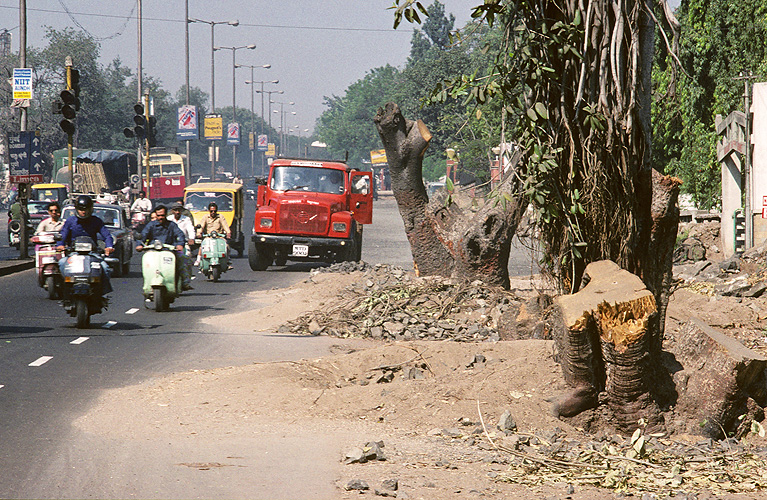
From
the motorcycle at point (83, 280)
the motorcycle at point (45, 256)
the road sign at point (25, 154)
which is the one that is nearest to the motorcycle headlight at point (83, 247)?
the motorcycle at point (83, 280)

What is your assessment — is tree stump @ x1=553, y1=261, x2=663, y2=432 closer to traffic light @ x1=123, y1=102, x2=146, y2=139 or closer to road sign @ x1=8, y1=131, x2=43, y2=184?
road sign @ x1=8, y1=131, x2=43, y2=184

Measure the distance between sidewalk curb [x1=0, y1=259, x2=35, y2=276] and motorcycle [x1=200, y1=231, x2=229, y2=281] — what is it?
4993 millimetres

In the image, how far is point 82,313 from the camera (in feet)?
39.7

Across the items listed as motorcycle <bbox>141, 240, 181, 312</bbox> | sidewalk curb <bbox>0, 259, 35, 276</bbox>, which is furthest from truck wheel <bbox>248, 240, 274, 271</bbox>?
motorcycle <bbox>141, 240, 181, 312</bbox>

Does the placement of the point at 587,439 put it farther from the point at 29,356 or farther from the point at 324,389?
the point at 29,356

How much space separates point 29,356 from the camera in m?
9.98

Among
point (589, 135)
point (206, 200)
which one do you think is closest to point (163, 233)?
point (589, 135)

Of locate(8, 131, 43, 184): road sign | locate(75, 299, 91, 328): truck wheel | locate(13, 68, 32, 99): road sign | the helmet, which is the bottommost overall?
locate(75, 299, 91, 328): truck wheel

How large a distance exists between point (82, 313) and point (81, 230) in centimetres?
124

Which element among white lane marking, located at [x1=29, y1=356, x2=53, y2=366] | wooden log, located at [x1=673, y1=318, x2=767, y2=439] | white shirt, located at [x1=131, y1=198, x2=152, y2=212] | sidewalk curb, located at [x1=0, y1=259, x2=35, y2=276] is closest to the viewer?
wooden log, located at [x1=673, y1=318, x2=767, y2=439]

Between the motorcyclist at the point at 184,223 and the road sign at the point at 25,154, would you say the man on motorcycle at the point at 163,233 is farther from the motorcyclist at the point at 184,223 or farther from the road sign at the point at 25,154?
the road sign at the point at 25,154

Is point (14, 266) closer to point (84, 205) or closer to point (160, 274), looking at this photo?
point (160, 274)

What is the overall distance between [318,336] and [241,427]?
5.31 metres

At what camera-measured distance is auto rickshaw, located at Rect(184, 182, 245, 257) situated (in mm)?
28406
